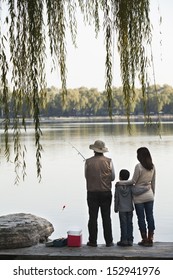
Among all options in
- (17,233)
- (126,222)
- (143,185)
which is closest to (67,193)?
(17,233)

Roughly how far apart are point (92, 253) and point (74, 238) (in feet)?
0.71

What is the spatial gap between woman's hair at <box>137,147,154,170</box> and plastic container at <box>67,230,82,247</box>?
61cm

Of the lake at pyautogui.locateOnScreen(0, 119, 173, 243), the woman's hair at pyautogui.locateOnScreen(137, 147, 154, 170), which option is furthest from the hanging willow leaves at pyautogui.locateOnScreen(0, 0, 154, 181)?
the lake at pyautogui.locateOnScreen(0, 119, 173, 243)

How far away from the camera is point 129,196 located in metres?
3.83

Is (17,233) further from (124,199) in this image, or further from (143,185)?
(143,185)

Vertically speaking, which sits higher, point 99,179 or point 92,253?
point 99,179

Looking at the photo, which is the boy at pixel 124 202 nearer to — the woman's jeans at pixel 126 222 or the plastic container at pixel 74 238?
the woman's jeans at pixel 126 222

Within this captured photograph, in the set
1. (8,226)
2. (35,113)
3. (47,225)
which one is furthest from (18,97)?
(47,225)

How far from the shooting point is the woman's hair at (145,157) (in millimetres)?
3637

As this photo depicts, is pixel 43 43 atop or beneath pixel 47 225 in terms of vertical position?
atop

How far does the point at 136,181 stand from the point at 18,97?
1.80 meters

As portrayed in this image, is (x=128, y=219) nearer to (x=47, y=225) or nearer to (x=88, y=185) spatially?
(x=88, y=185)

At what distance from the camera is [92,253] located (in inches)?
150

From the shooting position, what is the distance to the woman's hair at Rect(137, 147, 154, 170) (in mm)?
3637
